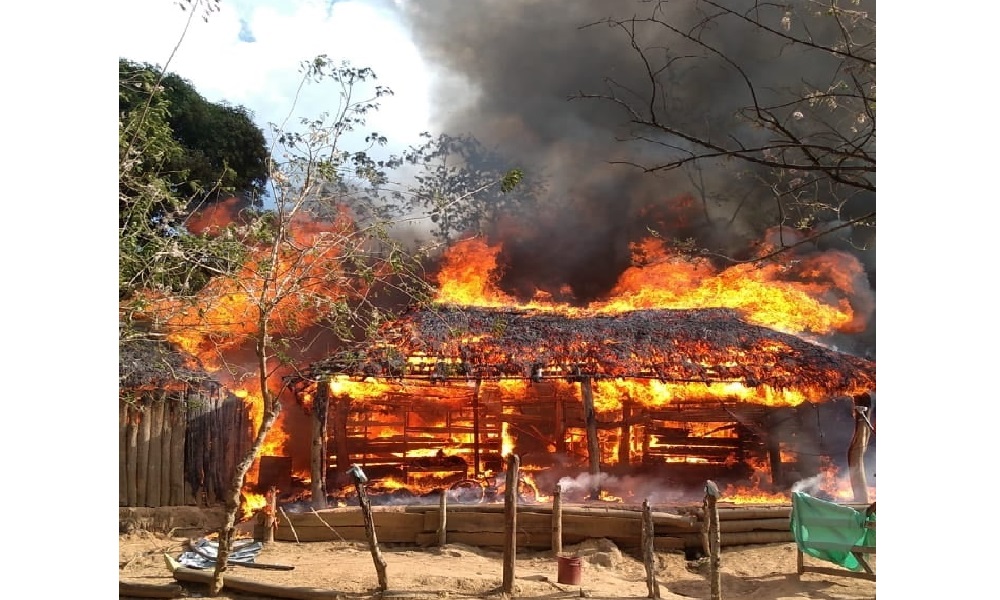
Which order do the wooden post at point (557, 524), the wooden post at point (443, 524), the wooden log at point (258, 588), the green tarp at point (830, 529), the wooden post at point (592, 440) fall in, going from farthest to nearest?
the wooden post at point (592, 440), the wooden post at point (443, 524), the wooden post at point (557, 524), the green tarp at point (830, 529), the wooden log at point (258, 588)

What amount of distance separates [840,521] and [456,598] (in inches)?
124

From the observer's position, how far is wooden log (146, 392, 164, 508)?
25.2 ft

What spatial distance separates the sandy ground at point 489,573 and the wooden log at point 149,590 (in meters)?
0.11

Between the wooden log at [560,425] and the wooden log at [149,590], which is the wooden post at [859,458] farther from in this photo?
the wooden log at [149,590]

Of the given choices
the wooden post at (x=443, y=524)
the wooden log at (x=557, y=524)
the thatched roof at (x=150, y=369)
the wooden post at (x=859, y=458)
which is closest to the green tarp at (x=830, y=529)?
the wooden post at (x=859, y=458)

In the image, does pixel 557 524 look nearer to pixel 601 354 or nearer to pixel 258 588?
pixel 601 354

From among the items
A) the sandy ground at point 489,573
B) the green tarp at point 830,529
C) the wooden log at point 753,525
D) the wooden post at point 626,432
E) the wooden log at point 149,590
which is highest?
the wooden post at point 626,432

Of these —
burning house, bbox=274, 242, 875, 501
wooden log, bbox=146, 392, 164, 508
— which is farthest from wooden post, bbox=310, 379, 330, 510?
wooden log, bbox=146, 392, 164, 508

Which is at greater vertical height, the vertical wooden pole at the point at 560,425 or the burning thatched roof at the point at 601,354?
the burning thatched roof at the point at 601,354

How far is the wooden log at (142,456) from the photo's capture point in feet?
25.1

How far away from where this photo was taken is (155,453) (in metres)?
7.74

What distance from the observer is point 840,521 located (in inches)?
228
